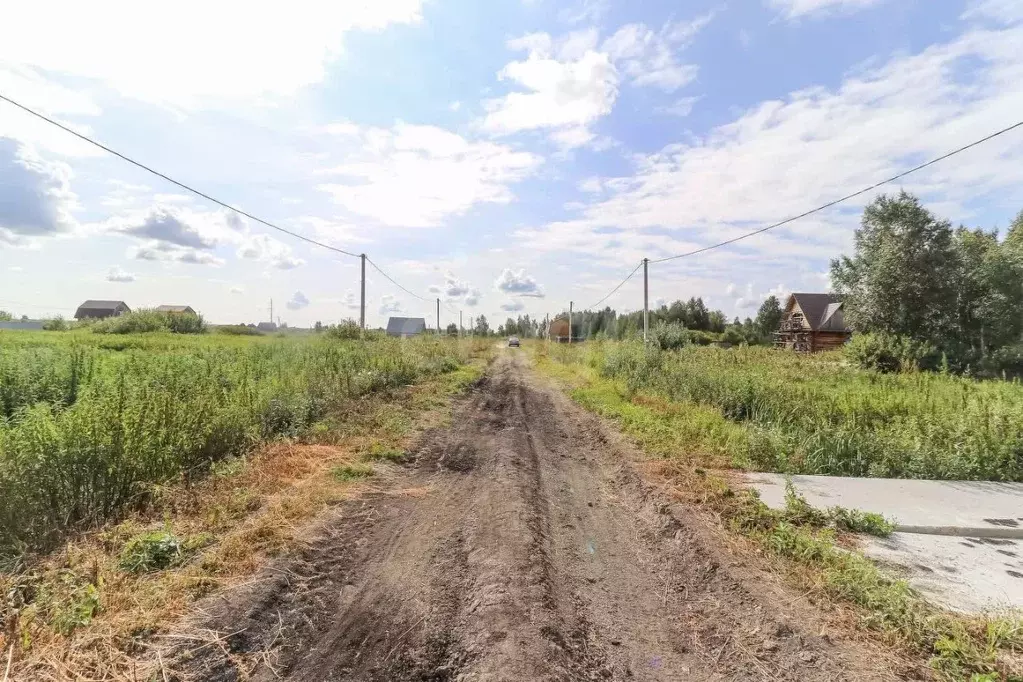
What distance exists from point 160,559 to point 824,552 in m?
5.45

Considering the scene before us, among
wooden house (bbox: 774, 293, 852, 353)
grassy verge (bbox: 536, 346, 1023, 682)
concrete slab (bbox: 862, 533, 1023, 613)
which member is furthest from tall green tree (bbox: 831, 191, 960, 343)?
concrete slab (bbox: 862, 533, 1023, 613)

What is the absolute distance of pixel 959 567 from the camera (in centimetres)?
408

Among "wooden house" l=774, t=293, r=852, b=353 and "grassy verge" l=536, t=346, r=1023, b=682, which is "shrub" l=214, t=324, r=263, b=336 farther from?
"wooden house" l=774, t=293, r=852, b=353

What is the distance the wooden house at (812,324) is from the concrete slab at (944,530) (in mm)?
32661

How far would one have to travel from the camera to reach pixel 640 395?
39.9 feet

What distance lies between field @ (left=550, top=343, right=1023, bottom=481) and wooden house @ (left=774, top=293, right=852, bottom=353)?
2710 cm

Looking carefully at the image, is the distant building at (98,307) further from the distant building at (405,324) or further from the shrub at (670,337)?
the shrub at (670,337)

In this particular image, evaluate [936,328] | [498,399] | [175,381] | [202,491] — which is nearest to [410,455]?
[202,491]

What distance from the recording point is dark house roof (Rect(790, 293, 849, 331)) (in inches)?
1478

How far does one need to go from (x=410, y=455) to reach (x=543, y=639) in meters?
4.65

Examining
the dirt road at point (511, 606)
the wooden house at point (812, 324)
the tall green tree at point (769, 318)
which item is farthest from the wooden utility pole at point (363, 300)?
the tall green tree at point (769, 318)

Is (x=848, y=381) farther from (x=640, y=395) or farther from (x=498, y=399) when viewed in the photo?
(x=498, y=399)

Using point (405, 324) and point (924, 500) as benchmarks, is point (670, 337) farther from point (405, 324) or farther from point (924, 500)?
point (405, 324)

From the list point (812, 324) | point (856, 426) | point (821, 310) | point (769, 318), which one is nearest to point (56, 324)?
point (856, 426)
